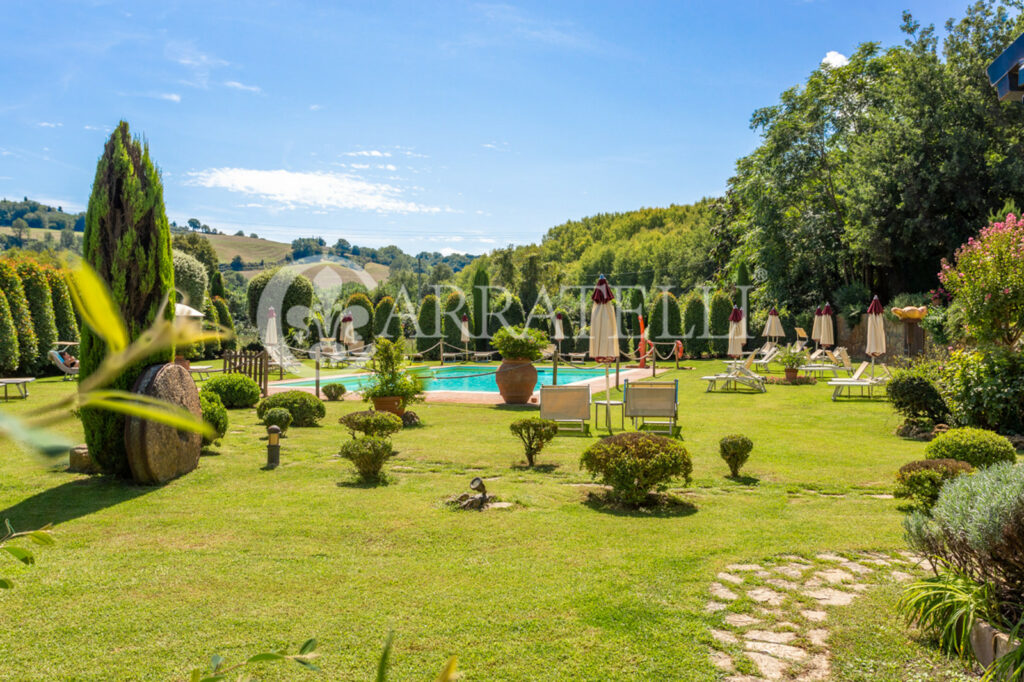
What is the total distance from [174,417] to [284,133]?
25908 millimetres

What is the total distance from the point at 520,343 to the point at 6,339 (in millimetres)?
12372

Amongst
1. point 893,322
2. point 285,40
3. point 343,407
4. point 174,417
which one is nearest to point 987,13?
point 893,322

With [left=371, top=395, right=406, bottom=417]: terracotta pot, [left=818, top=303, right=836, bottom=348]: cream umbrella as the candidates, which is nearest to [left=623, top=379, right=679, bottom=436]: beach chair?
[left=371, top=395, right=406, bottom=417]: terracotta pot

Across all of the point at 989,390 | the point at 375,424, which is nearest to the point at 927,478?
the point at 989,390

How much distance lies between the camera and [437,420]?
11.6m

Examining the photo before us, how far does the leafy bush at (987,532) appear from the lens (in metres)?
3.24

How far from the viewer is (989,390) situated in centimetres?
867

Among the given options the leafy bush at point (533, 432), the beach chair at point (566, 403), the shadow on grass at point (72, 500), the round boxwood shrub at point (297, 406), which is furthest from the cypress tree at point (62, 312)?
the leafy bush at point (533, 432)

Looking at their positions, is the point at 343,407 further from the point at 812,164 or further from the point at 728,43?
the point at 812,164

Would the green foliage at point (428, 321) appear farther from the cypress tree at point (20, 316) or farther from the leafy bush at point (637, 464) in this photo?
the leafy bush at point (637, 464)

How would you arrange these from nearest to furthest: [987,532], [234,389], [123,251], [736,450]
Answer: [987,532] → [123,251] → [736,450] → [234,389]

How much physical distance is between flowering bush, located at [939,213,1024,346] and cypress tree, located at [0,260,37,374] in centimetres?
1980

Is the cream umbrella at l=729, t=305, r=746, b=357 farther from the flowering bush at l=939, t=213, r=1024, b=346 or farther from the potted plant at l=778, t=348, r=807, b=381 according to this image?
the flowering bush at l=939, t=213, r=1024, b=346

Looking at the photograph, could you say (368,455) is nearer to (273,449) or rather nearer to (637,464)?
(273,449)
